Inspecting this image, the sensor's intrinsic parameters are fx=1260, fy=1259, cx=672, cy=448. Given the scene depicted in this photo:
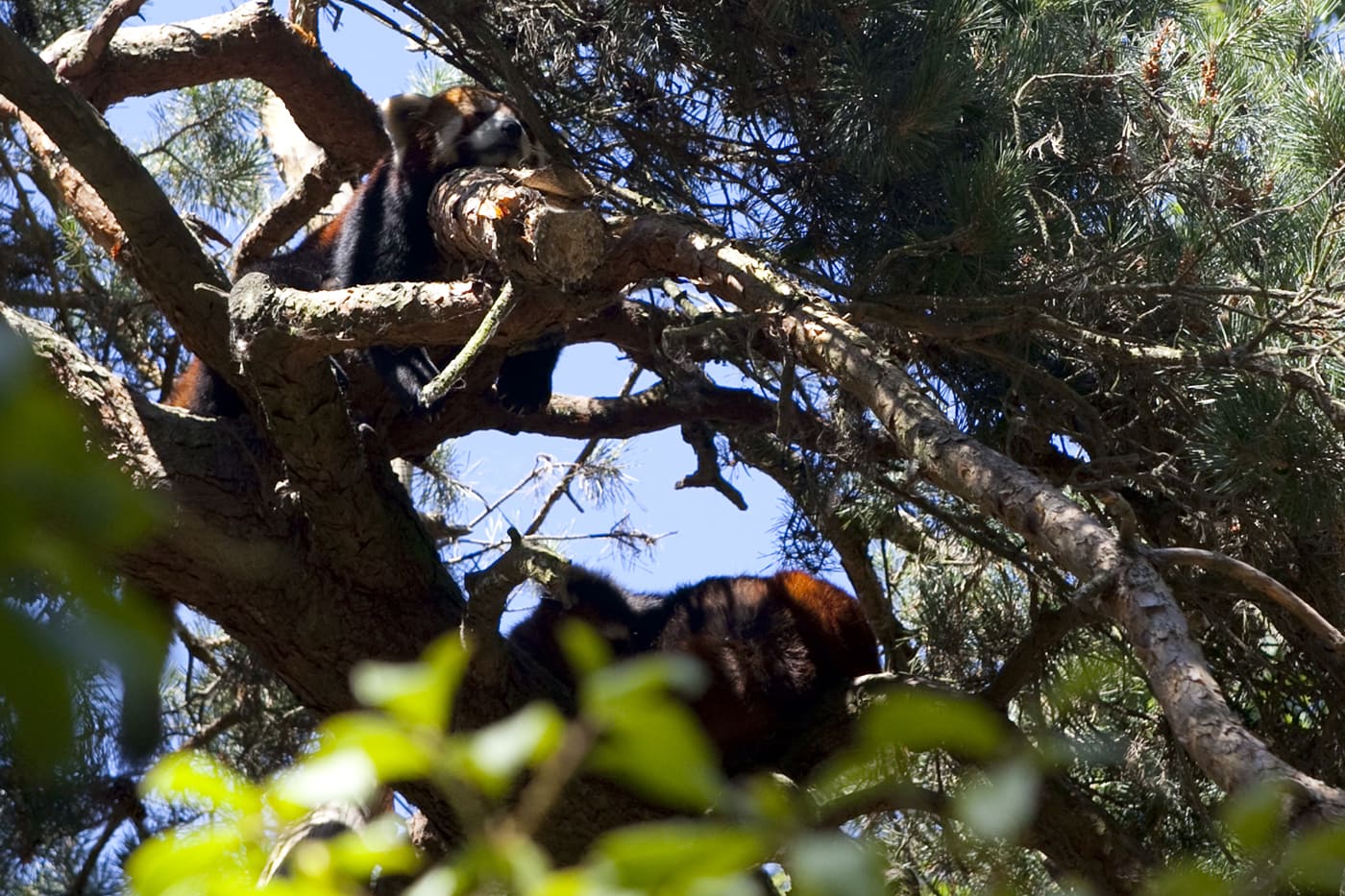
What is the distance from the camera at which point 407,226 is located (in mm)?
3088

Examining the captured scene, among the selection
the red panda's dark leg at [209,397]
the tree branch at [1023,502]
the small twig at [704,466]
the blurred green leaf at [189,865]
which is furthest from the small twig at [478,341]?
the blurred green leaf at [189,865]

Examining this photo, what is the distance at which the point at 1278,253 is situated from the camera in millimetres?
1976

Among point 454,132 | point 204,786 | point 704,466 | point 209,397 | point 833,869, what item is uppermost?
point 454,132

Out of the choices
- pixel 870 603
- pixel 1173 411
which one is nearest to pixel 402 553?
pixel 870 603

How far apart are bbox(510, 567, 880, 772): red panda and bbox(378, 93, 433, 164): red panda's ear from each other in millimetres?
1235

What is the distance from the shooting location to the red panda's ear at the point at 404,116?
10.9 feet

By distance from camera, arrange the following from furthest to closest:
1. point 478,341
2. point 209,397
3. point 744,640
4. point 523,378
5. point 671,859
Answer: point 523,378
point 209,397
point 744,640
point 478,341
point 671,859

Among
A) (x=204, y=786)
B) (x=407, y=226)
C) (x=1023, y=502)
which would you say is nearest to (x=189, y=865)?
(x=204, y=786)

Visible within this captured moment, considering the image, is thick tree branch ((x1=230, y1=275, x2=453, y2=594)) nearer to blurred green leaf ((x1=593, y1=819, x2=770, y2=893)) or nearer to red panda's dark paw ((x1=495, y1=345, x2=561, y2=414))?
red panda's dark paw ((x1=495, y1=345, x2=561, y2=414))

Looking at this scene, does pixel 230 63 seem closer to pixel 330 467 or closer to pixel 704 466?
pixel 330 467

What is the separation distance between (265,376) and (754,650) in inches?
45.7

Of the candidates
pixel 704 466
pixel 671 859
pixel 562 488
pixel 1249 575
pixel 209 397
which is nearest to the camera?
pixel 671 859

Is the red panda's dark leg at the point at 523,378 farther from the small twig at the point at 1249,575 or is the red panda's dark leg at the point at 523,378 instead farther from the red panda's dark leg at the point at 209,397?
the small twig at the point at 1249,575

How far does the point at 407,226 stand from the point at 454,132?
0.38 metres
